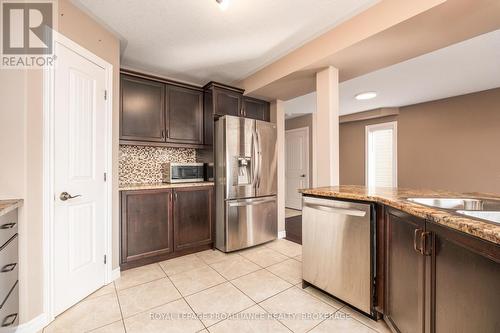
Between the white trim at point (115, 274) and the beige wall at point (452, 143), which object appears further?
the beige wall at point (452, 143)

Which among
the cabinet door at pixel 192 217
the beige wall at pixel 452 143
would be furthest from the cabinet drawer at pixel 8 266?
the beige wall at pixel 452 143

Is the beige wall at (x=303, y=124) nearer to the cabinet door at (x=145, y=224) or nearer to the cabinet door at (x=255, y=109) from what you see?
the cabinet door at (x=255, y=109)

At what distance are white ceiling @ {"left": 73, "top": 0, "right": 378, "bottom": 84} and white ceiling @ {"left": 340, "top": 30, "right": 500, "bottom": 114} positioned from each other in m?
1.46

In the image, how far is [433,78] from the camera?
3238mm

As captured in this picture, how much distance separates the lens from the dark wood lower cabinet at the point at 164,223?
2432 millimetres

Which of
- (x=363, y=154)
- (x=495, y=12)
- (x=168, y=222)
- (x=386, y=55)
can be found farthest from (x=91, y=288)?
(x=363, y=154)

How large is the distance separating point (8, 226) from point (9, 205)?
15cm

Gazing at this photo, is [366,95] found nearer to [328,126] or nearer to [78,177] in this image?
[328,126]

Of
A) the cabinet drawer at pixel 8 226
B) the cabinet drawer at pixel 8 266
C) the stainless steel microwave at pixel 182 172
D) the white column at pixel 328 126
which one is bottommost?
the cabinet drawer at pixel 8 266

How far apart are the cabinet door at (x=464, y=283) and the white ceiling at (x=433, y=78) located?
2.50 meters

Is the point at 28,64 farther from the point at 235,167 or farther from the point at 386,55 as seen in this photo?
the point at 386,55

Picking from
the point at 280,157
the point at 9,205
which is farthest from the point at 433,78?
the point at 9,205

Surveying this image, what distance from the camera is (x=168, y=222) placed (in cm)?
270

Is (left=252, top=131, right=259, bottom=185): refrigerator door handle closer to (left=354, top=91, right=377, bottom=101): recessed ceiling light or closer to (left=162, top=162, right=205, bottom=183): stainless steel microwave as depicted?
(left=162, top=162, right=205, bottom=183): stainless steel microwave
